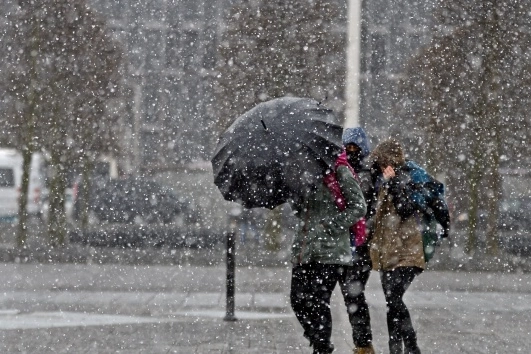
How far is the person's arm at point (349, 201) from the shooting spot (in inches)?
270

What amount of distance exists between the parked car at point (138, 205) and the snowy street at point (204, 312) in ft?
46.4

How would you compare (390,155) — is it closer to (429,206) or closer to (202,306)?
(429,206)

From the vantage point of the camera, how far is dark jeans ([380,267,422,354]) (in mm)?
7645

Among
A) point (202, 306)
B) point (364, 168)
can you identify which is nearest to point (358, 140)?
point (364, 168)

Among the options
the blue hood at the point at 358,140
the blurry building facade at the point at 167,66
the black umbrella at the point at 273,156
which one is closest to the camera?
the black umbrella at the point at 273,156

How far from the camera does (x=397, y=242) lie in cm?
764

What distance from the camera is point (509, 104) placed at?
2153 centimetres

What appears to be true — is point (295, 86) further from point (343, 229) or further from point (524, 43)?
point (343, 229)

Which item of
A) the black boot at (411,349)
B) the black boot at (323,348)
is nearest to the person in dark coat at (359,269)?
the black boot at (411,349)

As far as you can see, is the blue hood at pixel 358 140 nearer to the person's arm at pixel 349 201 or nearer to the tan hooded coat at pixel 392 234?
the tan hooded coat at pixel 392 234

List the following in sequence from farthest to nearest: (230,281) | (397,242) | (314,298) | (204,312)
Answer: (204,312), (230,281), (397,242), (314,298)

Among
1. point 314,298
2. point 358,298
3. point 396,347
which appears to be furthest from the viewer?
point 358,298

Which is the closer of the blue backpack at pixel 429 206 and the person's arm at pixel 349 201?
the person's arm at pixel 349 201

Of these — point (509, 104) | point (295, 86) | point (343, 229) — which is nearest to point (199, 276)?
point (295, 86)
